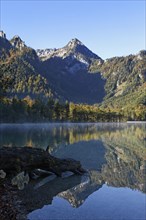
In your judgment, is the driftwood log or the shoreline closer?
the shoreline

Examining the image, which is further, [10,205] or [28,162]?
[28,162]

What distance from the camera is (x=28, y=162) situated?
2506 cm

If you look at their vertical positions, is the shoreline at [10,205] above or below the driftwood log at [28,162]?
below

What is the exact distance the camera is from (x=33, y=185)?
23125 mm

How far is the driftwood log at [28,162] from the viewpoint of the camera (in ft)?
80.3

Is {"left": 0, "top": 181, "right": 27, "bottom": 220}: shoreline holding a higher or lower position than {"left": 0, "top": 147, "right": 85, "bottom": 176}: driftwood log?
lower

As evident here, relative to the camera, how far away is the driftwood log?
24.5 meters

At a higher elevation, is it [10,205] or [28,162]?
[28,162]

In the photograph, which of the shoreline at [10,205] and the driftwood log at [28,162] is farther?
the driftwood log at [28,162]

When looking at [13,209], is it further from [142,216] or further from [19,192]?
[142,216]

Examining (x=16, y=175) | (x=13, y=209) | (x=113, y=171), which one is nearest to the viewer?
(x=13, y=209)

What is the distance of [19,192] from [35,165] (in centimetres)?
527

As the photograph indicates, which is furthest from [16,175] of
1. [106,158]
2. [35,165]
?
[106,158]

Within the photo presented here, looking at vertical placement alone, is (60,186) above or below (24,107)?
below
